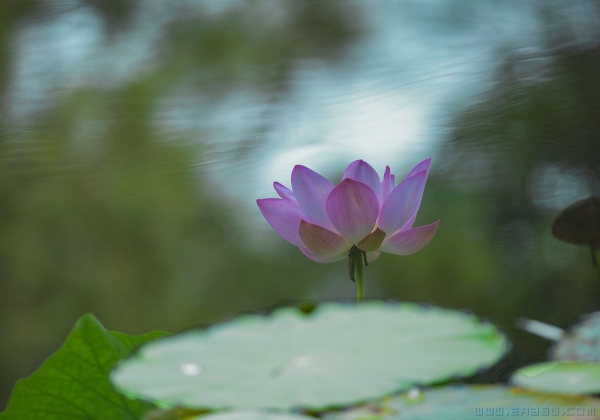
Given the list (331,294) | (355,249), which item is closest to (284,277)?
(331,294)

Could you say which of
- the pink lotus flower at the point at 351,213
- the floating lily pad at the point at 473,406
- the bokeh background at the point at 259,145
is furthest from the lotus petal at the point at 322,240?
the bokeh background at the point at 259,145

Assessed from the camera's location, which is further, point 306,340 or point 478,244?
point 478,244

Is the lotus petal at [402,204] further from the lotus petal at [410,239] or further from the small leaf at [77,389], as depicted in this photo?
the small leaf at [77,389]

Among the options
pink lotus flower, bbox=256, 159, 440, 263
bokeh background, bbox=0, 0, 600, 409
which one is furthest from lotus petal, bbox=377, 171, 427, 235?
bokeh background, bbox=0, 0, 600, 409

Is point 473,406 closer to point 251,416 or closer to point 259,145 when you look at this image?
point 251,416

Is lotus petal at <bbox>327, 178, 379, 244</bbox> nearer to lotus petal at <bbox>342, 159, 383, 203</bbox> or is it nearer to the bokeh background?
lotus petal at <bbox>342, 159, 383, 203</bbox>

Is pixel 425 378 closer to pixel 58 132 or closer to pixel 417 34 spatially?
pixel 417 34

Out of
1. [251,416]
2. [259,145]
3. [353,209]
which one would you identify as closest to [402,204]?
[353,209]
